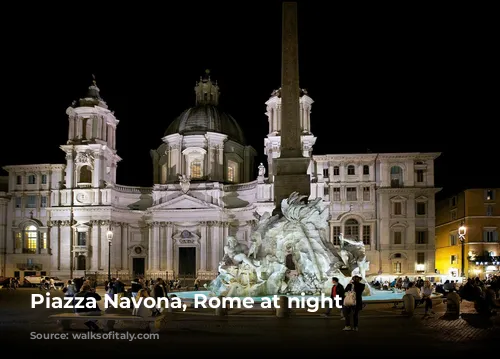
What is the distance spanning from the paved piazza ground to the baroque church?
42.8m

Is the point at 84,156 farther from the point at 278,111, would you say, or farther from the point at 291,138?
the point at 291,138

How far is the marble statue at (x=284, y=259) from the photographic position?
29.1 metres

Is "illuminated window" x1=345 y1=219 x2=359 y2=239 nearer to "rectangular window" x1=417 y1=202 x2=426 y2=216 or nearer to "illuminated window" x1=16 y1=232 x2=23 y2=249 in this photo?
"rectangular window" x1=417 y1=202 x2=426 y2=216

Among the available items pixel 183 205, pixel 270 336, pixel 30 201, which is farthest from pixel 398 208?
pixel 270 336

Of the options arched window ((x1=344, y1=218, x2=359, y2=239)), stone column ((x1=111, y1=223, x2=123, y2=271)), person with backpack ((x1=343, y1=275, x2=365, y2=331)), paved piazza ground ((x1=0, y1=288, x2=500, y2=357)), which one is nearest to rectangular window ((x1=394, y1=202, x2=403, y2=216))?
arched window ((x1=344, y1=218, x2=359, y2=239))

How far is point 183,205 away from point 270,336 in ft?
171

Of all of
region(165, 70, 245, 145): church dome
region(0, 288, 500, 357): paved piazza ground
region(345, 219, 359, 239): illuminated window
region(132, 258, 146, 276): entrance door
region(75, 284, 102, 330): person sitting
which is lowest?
region(132, 258, 146, 276): entrance door

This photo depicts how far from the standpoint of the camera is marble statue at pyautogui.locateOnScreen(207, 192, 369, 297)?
2914 centimetres

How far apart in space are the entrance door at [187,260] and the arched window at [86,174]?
38.6ft

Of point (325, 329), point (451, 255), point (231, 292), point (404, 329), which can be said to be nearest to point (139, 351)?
point (325, 329)

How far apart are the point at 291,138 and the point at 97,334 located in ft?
53.3

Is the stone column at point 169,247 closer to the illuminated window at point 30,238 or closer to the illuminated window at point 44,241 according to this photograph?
the illuminated window at point 44,241

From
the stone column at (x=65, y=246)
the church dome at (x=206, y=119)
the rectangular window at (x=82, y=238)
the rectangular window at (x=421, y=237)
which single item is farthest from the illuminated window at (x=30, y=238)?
the rectangular window at (x=421, y=237)

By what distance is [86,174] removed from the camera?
6969 cm
